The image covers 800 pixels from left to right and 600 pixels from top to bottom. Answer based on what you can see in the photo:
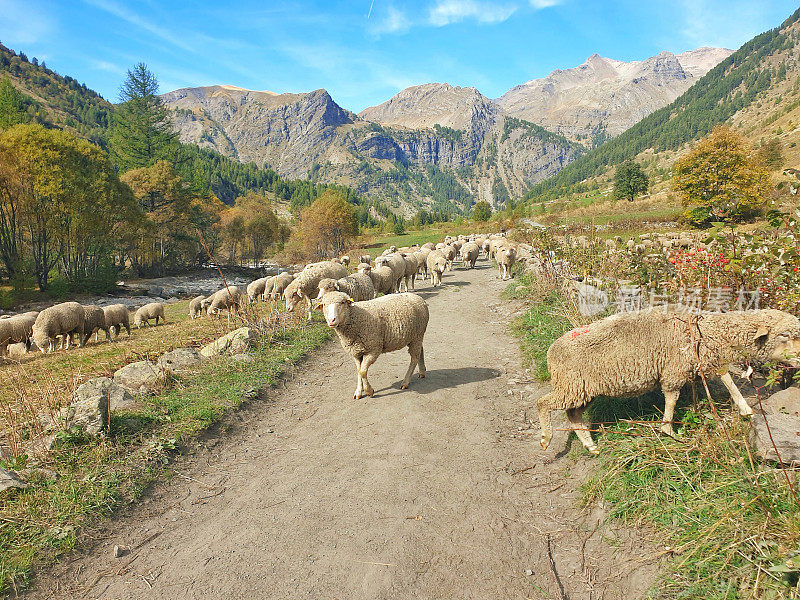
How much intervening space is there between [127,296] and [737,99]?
755 feet

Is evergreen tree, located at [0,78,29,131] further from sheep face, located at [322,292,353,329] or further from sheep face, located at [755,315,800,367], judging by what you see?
sheep face, located at [755,315,800,367]

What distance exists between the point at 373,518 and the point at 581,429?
2.92 m

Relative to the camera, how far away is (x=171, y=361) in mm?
9523

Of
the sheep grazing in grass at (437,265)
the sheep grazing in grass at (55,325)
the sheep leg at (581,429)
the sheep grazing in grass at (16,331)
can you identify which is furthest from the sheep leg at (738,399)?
the sheep grazing in grass at (16,331)

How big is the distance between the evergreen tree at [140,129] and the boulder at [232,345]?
2431 inches

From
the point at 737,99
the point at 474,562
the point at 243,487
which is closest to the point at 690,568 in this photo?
the point at 474,562

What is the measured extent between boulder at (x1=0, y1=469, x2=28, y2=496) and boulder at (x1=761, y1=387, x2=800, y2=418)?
8464mm

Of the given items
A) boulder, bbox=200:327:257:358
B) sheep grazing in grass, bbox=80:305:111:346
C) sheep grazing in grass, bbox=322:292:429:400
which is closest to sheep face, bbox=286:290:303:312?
boulder, bbox=200:327:257:358

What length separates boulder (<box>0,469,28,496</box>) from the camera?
4.70 meters

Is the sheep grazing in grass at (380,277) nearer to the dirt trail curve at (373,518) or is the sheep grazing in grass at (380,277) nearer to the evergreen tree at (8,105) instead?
the dirt trail curve at (373,518)

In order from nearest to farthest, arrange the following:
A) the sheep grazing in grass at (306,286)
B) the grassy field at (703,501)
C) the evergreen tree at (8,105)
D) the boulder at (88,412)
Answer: the grassy field at (703,501), the boulder at (88,412), the sheep grazing in grass at (306,286), the evergreen tree at (8,105)

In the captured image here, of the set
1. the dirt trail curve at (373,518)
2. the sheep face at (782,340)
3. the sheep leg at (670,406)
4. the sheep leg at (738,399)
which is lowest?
the dirt trail curve at (373,518)

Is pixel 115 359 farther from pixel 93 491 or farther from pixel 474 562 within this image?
A: pixel 474 562

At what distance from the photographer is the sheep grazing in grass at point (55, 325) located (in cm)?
1582
